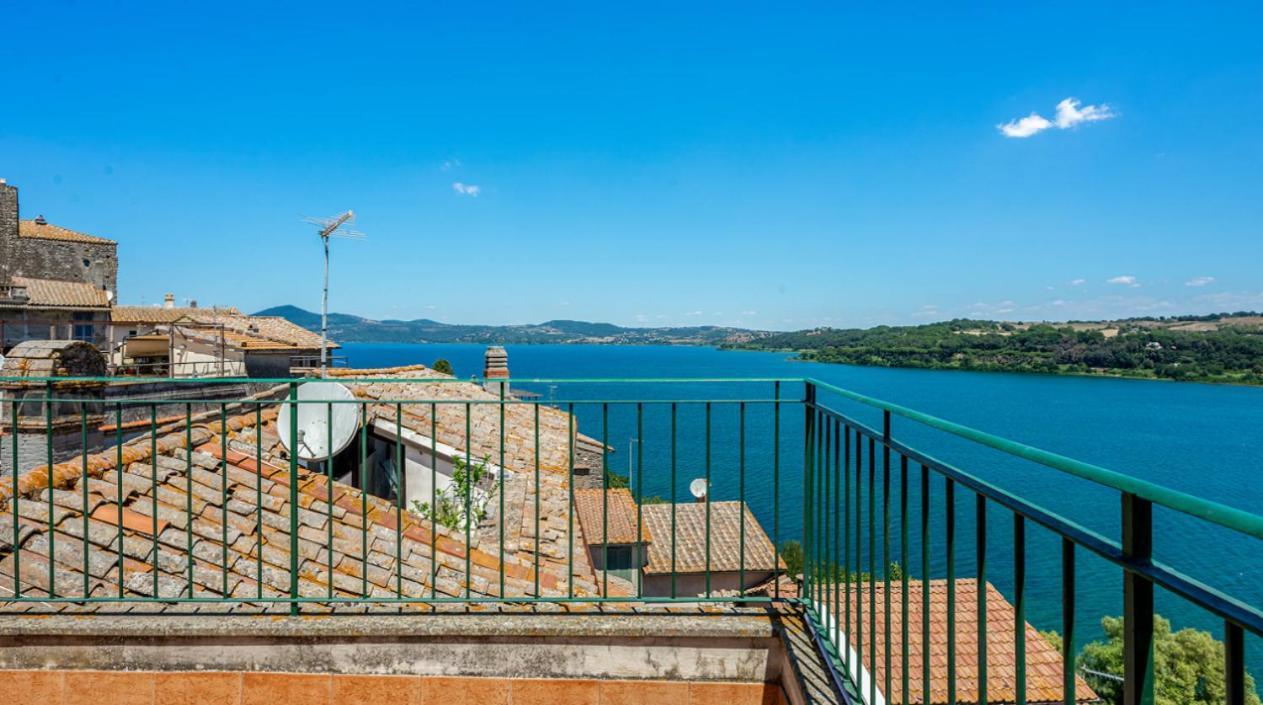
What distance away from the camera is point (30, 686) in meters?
2.52

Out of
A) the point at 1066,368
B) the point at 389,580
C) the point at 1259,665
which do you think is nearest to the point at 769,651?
the point at 389,580

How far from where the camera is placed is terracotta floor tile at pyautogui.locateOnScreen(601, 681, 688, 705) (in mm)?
2607

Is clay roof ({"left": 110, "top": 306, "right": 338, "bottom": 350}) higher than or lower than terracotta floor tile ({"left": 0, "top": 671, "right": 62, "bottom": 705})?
higher

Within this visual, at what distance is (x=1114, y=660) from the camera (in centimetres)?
1357

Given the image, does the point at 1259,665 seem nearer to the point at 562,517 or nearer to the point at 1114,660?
the point at 1114,660

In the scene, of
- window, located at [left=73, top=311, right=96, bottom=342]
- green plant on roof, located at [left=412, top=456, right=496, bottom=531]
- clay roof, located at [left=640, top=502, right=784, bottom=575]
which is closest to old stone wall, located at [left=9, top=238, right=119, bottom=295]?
window, located at [left=73, top=311, right=96, bottom=342]

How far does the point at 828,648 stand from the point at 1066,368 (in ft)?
382

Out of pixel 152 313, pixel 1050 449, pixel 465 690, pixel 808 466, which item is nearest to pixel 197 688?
pixel 465 690

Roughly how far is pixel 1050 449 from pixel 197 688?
2146 inches

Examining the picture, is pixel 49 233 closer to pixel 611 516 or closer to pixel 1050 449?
pixel 611 516

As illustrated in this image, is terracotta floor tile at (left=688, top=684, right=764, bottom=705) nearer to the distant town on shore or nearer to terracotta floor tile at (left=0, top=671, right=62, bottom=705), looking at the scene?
terracotta floor tile at (left=0, top=671, right=62, bottom=705)

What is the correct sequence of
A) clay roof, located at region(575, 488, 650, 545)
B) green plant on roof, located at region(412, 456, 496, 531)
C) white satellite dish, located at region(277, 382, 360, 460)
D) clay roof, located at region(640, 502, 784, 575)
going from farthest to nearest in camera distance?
clay roof, located at region(640, 502, 784, 575) → clay roof, located at region(575, 488, 650, 545) → green plant on roof, located at region(412, 456, 496, 531) → white satellite dish, located at region(277, 382, 360, 460)

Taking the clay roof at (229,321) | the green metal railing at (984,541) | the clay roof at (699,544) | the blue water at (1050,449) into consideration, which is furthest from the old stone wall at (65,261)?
the green metal railing at (984,541)

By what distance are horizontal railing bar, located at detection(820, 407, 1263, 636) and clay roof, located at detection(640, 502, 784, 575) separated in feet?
41.1
